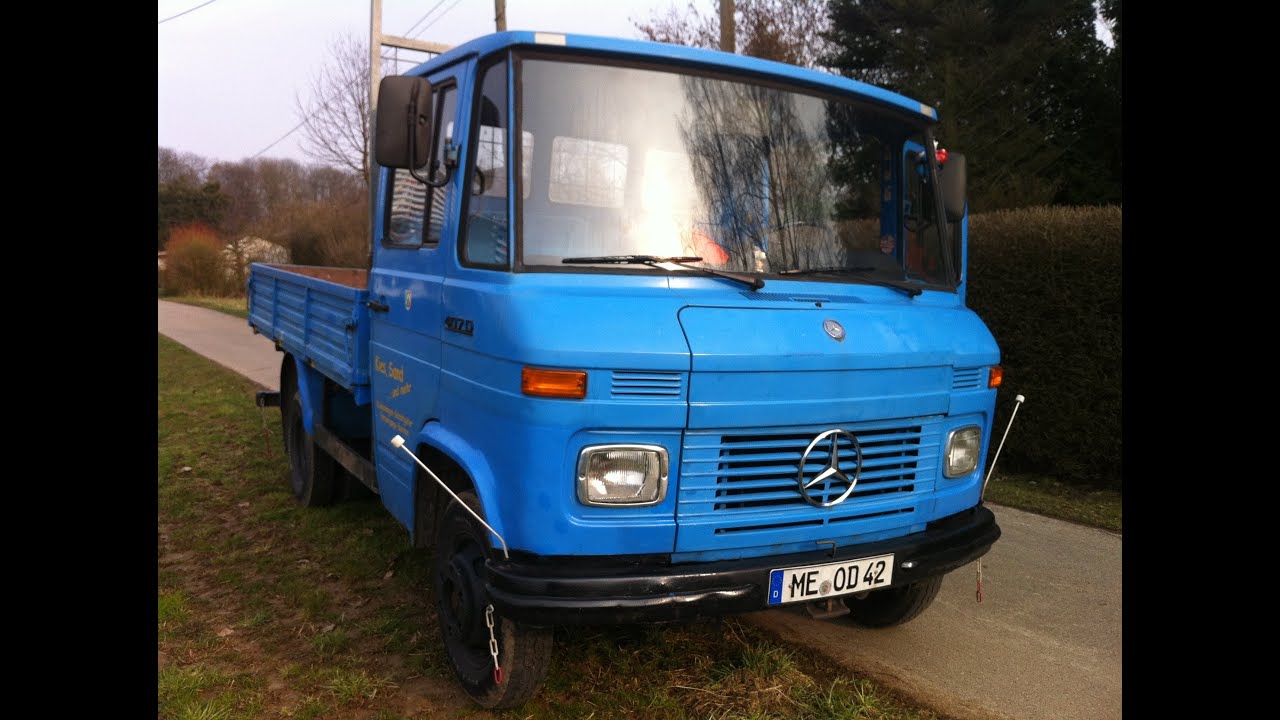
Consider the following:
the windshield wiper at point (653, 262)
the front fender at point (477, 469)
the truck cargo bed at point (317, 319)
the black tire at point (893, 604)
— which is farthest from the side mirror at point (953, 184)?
the truck cargo bed at point (317, 319)

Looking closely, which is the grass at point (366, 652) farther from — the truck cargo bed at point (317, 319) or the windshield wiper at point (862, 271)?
the windshield wiper at point (862, 271)

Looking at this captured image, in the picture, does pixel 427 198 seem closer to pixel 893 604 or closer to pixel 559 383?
pixel 559 383

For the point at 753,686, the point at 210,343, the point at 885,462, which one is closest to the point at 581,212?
the point at 885,462

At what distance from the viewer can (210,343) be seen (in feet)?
51.2

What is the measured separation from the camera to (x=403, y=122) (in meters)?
3.25

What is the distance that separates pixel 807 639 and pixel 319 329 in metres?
3.23

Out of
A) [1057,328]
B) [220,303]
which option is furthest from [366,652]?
[220,303]

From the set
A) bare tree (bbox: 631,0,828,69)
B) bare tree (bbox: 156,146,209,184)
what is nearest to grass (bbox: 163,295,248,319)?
bare tree (bbox: 631,0,828,69)

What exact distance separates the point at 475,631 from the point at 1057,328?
5.21 m

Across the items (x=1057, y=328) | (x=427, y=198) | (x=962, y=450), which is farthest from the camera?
(x=1057, y=328)

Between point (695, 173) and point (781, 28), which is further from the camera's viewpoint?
point (781, 28)

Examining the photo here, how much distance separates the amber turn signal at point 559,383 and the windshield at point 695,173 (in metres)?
0.46

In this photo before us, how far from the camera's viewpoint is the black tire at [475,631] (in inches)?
123
